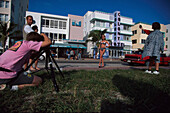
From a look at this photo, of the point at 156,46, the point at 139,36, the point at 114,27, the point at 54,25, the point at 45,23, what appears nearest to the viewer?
the point at 156,46

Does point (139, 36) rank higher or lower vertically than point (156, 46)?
higher

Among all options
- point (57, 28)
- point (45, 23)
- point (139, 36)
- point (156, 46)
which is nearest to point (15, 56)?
point (156, 46)

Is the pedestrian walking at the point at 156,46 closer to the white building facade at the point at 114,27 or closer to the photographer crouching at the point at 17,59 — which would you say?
the photographer crouching at the point at 17,59

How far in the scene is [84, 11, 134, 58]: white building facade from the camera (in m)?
31.9

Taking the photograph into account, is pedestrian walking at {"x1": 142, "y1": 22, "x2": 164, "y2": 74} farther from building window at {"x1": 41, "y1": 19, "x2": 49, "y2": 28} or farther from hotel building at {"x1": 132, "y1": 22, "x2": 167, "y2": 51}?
hotel building at {"x1": 132, "y1": 22, "x2": 167, "y2": 51}

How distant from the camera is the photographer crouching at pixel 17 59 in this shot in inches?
70.2

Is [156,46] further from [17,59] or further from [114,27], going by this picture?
[114,27]

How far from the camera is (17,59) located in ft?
6.08

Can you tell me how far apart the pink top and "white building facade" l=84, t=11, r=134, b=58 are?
3055cm

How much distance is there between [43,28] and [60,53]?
7.54m

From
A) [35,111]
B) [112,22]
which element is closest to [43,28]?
[112,22]

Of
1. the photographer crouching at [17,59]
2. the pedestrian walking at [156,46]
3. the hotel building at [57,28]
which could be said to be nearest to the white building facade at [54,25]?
the hotel building at [57,28]

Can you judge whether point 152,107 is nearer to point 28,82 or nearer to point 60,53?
point 28,82

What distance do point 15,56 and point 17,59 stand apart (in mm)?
58
